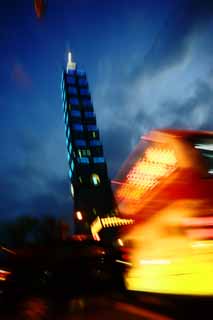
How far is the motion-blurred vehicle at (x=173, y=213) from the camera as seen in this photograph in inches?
244

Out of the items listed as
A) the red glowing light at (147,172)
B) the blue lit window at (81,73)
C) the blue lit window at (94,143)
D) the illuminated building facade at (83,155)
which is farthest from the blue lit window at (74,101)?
the red glowing light at (147,172)

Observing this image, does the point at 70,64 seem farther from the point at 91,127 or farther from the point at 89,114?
the point at 91,127

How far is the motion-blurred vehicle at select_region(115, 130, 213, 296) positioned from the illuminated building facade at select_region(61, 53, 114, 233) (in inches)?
3292

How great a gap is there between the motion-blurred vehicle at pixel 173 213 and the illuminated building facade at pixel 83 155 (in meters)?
83.6

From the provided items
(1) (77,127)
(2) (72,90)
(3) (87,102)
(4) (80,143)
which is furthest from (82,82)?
(4) (80,143)

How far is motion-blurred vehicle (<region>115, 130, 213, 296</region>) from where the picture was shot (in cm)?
619

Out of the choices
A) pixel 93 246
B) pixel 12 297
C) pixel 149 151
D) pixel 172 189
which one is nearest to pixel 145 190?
pixel 149 151

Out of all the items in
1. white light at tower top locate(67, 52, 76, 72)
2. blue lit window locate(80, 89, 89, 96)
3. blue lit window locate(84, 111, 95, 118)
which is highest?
white light at tower top locate(67, 52, 76, 72)

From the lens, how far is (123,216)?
9828 millimetres

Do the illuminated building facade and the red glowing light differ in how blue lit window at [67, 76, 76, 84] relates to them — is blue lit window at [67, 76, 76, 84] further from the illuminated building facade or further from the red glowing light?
the red glowing light

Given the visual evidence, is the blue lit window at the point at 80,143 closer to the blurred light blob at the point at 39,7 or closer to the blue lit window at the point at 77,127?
the blue lit window at the point at 77,127

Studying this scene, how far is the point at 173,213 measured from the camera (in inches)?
264

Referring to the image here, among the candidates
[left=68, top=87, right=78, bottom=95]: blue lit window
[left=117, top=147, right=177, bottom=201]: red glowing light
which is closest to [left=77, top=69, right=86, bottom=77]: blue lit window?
[left=68, top=87, right=78, bottom=95]: blue lit window

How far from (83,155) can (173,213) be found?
101 meters
